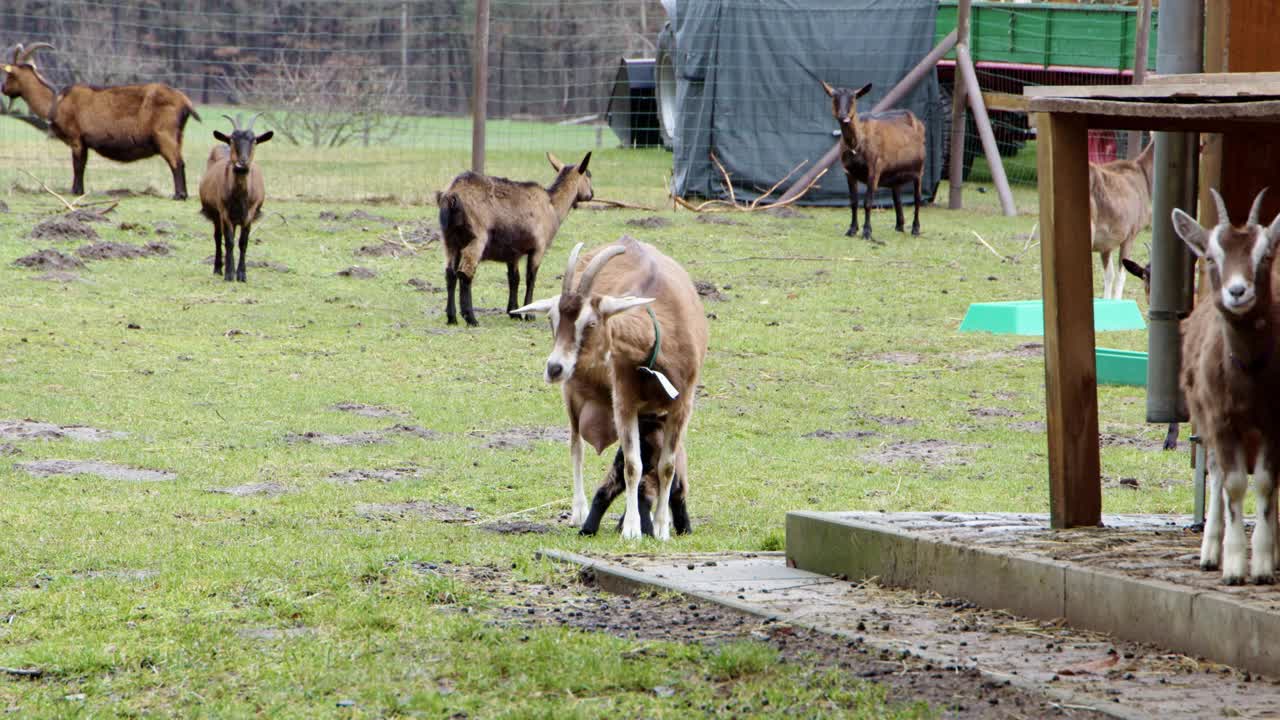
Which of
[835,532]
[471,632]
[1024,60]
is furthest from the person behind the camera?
[1024,60]

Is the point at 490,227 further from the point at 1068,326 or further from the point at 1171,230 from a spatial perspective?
the point at 1068,326

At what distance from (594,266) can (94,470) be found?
3.00m

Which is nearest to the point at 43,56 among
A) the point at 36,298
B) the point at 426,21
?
→ the point at 426,21

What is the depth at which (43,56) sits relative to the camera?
3622 centimetres

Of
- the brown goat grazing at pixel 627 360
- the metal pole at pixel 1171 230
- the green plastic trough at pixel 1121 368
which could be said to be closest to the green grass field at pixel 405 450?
the green plastic trough at pixel 1121 368

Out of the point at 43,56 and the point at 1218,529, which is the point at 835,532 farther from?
the point at 43,56

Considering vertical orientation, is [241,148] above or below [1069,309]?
above

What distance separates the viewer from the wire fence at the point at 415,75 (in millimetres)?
23859

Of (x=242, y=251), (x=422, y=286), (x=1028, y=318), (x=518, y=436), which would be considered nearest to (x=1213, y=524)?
(x=518, y=436)

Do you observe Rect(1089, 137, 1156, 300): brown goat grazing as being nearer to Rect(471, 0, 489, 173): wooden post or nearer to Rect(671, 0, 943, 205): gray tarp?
Rect(471, 0, 489, 173): wooden post

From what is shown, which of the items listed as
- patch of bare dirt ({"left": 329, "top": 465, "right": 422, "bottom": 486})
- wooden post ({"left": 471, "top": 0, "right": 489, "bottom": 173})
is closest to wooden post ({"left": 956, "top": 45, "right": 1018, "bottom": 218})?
wooden post ({"left": 471, "top": 0, "right": 489, "bottom": 173})

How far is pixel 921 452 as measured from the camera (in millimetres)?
9609

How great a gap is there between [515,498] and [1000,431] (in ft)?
11.8

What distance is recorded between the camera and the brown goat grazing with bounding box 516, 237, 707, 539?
6.99m
